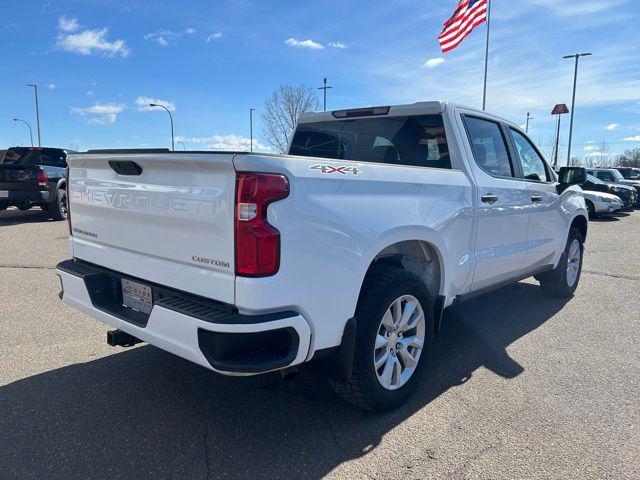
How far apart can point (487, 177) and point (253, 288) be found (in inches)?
97.4

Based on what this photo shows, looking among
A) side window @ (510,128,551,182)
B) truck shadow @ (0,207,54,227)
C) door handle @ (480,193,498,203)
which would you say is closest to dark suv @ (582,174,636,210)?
side window @ (510,128,551,182)

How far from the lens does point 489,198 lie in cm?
390

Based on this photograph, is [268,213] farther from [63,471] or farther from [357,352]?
[63,471]

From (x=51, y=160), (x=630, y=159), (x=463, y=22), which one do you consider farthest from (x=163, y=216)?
(x=630, y=159)

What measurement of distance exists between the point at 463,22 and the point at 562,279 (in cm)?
1224

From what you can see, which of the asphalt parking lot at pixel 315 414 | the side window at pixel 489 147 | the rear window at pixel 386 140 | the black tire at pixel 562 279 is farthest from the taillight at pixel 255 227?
the black tire at pixel 562 279

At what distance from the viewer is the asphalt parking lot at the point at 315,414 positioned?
8.38ft

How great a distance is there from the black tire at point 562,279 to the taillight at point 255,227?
4.46 meters

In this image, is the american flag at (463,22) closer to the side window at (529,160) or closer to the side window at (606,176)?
the side window at (606,176)

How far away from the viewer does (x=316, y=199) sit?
8.01ft

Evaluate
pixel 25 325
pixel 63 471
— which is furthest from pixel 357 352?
pixel 25 325

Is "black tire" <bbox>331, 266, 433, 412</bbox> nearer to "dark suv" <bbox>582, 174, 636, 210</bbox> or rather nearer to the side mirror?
the side mirror

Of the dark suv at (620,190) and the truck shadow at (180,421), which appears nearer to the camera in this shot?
the truck shadow at (180,421)

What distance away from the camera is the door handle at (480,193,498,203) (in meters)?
3.83
